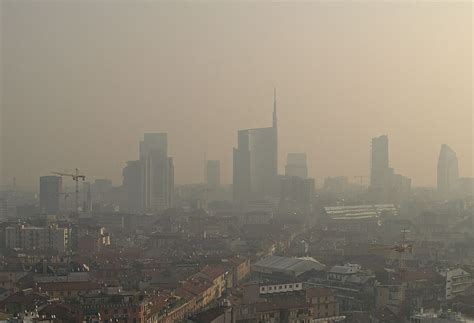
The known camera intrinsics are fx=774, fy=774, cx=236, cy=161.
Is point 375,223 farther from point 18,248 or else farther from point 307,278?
point 307,278

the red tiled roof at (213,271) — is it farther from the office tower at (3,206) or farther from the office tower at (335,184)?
the office tower at (335,184)

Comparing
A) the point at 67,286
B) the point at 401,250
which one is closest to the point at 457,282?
the point at 401,250

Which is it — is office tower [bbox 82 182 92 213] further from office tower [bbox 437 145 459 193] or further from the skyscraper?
office tower [bbox 437 145 459 193]

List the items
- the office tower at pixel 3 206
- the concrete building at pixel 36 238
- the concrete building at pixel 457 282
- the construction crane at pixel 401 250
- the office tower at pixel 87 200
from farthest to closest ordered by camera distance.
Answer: the office tower at pixel 87 200
the office tower at pixel 3 206
the concrete building at pixel 36 238
the construction crane at pixel 401 250
the concrete building at pixel 457 282

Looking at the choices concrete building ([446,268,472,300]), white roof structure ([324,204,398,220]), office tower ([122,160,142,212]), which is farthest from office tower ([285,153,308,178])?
concrete building ([446,268,472,300])

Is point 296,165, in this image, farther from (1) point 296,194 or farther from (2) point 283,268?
(2) point 283,268

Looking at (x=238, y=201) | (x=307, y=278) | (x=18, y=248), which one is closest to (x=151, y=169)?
(x=238, y=201)

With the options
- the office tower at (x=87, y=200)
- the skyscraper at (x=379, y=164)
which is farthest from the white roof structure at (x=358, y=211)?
the office tower at (x=87, y=200)
